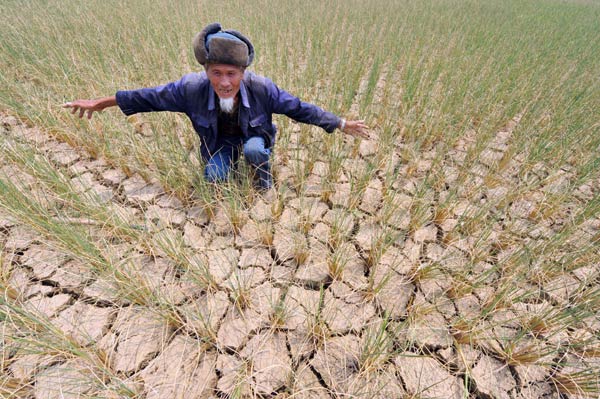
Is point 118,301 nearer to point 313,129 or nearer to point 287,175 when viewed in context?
point 287,175

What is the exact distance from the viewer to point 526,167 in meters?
1.99

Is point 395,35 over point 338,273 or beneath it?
over

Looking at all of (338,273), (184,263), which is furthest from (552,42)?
(184,263)

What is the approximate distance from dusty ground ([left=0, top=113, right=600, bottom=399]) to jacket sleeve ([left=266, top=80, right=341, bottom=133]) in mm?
504

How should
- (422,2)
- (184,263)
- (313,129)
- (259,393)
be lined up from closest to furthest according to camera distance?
(259,393) < (184,263) < (313,129) < (422,2)

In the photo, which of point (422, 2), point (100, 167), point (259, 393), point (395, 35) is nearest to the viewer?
point (259, 393)

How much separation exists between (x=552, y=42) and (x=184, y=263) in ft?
21.2

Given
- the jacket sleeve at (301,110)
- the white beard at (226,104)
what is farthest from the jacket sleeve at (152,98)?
the jacket sleeve at (301,110)

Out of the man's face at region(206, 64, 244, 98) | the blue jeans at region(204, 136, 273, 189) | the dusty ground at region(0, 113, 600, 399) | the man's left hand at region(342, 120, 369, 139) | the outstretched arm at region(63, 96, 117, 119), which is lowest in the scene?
the dusty ground at region(0, 113, 600, 399)

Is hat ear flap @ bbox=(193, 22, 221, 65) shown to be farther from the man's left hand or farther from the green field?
the man's left hand

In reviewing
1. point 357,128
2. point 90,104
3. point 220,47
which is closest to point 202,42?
point 220,47

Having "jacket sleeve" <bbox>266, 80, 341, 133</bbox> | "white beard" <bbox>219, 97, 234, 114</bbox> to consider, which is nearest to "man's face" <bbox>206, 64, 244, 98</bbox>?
"white beard" <bbox>219, 97, 234, 114</bbox>

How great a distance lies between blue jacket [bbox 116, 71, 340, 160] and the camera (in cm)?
155

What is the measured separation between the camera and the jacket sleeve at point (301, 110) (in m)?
1.58
